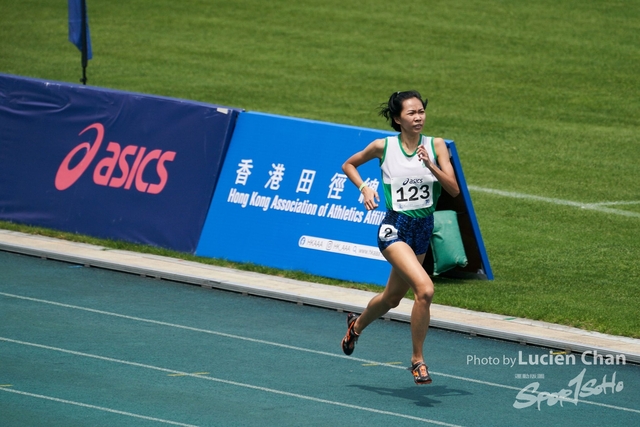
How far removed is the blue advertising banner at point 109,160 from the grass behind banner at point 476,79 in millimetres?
1477

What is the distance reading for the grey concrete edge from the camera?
9.97 meters

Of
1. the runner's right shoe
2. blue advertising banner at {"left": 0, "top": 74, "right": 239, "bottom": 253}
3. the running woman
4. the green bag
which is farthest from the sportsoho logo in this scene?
the running woman

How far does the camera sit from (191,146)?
13.4 m

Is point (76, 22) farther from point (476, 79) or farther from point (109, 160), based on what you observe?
point (476, 79)

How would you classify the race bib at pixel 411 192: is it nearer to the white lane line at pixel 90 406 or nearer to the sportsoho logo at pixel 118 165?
the white lane line at pixel 90 406

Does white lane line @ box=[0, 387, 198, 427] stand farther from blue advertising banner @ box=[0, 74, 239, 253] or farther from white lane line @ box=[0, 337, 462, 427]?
blue advertising banner @ box=[0, 74, 239, 253]

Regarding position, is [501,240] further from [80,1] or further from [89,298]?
[80,1]

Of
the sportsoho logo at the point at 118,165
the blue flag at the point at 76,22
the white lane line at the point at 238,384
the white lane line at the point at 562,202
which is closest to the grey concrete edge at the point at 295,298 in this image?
the sportsoho logo at the point at 118,165

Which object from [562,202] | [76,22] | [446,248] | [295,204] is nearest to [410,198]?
[446,248]

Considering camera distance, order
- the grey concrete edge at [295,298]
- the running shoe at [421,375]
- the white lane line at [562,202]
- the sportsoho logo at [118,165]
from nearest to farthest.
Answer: the running shoe at [421,375] → the grey concrete edge at [295,298] → the sportsoho logo at [118,165] → the white lane line at [562,202]

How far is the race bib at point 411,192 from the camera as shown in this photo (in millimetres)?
8523

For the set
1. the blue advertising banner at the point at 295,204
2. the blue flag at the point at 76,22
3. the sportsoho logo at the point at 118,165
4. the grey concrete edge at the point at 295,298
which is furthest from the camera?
the blue flag at the point at 76,22

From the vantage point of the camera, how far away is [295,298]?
11.6 metres

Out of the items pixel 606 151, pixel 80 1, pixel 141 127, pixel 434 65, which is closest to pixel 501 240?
pixel 141 127
